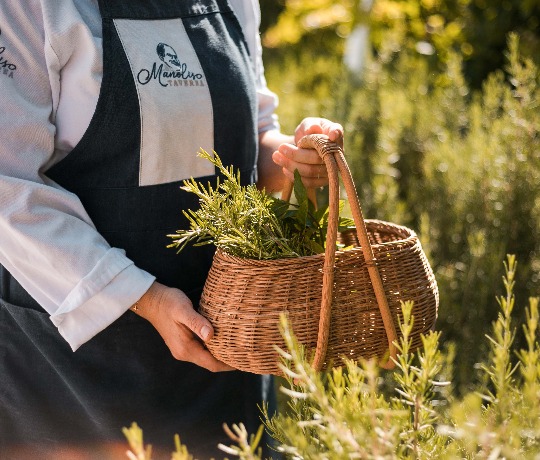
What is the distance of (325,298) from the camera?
47.7 inches

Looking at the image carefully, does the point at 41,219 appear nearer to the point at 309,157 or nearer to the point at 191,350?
the point at 191,350

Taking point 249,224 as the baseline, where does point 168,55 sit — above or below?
above

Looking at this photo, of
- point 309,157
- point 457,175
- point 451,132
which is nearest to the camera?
point 309,157

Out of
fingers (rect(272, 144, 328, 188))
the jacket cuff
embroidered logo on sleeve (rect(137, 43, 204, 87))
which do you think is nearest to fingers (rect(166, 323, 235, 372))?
the jacket cuff

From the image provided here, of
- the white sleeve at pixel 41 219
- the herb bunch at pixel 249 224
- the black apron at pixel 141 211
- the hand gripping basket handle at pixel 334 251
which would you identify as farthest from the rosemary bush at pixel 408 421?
the black apron at pixel 141 211

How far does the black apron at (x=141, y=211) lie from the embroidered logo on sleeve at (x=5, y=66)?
6.5 inches

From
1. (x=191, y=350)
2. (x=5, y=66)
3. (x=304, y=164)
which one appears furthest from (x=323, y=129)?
(x=5, y=66)

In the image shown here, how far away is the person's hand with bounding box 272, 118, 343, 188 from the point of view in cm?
145

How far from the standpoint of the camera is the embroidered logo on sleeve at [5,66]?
1.33 meters

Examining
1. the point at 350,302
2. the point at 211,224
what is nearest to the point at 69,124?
the point at 211,224

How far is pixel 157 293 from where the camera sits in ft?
4.62

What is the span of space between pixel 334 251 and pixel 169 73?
0.53 metres

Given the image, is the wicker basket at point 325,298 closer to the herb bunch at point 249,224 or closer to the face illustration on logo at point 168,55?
the herb bunch at point 249,224

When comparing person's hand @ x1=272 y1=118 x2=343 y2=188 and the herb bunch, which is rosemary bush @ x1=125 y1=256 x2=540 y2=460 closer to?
the herb bunch
